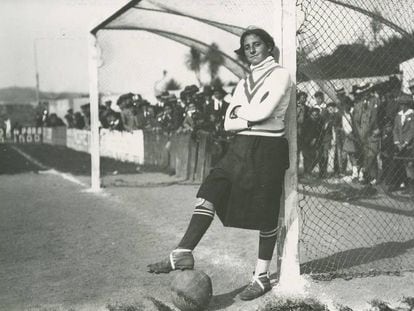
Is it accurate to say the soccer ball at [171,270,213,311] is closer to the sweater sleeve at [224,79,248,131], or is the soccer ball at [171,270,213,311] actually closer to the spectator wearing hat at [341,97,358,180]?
the sweater sleeve at [224,79,248,131]

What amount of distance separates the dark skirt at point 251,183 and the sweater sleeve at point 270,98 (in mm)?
208

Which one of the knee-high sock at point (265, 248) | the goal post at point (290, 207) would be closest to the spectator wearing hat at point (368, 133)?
the goal post at point (290, 207)

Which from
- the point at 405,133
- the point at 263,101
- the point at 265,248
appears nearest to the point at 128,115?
the point at 405,133

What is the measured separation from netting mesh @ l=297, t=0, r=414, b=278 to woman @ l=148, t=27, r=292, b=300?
0.60 m

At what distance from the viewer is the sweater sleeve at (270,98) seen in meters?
3.88

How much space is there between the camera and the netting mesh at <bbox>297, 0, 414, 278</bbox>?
5.12 m

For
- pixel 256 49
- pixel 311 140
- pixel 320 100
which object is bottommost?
pixel 311 140

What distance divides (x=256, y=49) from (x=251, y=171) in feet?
3.16

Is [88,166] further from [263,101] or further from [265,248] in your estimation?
[263,101]

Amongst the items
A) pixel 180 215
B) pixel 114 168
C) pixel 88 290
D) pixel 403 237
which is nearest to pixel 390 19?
pixel 403 237

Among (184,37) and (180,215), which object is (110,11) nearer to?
(184,37)

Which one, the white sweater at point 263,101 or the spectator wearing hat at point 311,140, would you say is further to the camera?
the spectator wearing hat at point 311,140

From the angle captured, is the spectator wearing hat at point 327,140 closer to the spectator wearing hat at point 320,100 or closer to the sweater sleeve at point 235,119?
the spectator wearing hat at point 320,100

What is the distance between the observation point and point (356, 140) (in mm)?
10016
